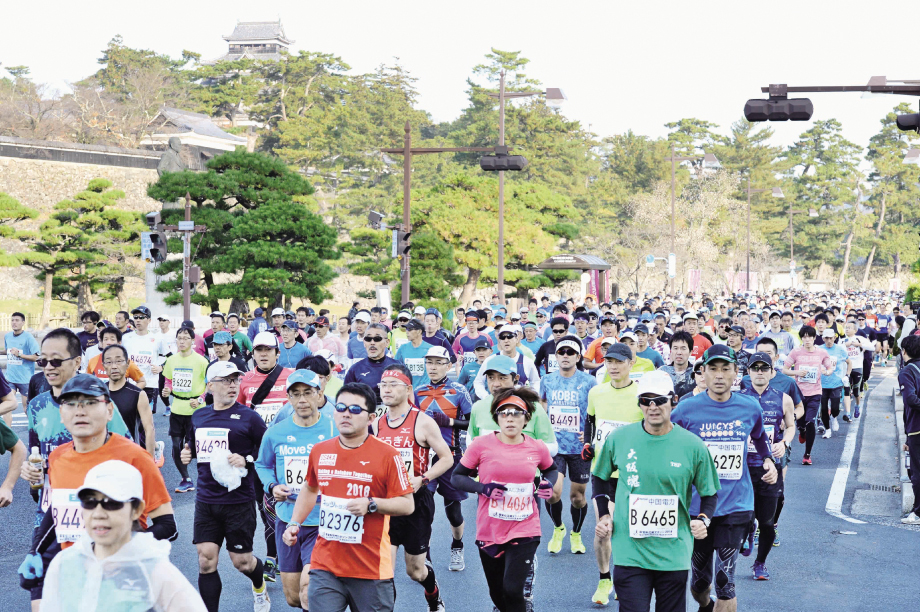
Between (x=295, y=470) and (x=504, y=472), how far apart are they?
1367 millimetres

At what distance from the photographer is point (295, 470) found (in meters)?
6.41

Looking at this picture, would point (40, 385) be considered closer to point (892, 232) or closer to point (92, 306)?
point (92, 306)

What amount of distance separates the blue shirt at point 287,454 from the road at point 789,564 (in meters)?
1.22

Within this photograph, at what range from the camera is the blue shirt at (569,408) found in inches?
333

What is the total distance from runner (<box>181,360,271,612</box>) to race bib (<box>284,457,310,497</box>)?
1.28 ft

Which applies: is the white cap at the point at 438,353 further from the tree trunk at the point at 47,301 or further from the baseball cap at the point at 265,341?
the tree trunk at the point at 47,301

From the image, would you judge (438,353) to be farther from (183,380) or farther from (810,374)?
(810,374)

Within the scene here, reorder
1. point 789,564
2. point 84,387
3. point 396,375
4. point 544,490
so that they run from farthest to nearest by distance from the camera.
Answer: point 789,564
point 396,375
point 544,490
point 84,387

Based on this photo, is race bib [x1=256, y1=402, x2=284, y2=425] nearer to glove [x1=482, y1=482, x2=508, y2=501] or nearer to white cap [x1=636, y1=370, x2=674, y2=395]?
glove [x1=482, y1=482, x2=508, y2=501]

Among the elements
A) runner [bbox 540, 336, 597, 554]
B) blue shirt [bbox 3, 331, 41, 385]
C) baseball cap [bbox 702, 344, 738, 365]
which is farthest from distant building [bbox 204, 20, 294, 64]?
baseball cap [bbox 702, 344, 738, 365]

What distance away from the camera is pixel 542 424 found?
23.0 ft

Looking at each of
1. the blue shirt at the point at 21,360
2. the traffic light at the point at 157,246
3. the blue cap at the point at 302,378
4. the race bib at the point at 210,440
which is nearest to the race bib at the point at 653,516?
the blue cap at the point at 302,378

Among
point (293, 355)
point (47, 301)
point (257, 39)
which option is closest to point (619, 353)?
point (293, 355)

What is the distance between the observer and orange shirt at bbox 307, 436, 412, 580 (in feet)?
17.0
